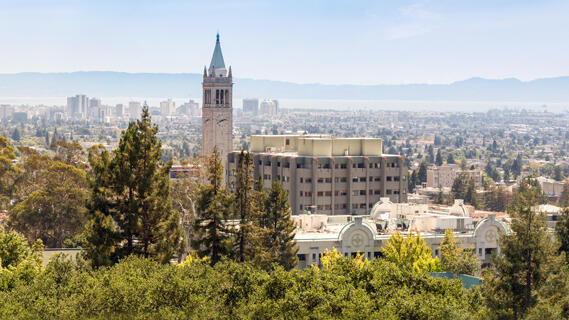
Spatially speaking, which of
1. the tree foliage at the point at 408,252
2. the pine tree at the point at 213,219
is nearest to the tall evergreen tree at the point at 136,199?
the pine tree at the point at 213,219

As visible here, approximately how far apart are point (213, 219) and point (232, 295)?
10.2 m

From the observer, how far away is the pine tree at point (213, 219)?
43.3m

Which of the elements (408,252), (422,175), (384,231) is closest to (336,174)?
(384,231)

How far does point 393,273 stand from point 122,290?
10.1 metres

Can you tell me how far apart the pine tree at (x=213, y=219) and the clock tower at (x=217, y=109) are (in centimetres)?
7652

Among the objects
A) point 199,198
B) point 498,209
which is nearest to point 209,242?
point 199,198

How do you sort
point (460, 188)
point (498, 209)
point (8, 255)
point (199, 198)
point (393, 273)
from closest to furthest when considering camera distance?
point (393, 273), point (8, 255), point (199, 198), point (498, 209), point (460, 188)

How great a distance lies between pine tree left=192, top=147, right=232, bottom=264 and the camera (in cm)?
4334

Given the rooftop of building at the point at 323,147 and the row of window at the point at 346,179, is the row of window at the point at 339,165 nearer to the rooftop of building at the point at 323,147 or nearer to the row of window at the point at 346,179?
the row of window at the point at 346,179

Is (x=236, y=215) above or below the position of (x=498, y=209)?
above

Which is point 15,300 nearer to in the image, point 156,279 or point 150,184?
point 156,279

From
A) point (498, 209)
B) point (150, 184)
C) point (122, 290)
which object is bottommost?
point (498, 209)

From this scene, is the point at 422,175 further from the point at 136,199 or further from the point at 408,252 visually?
the point at 136,199

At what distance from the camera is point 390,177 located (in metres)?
102
